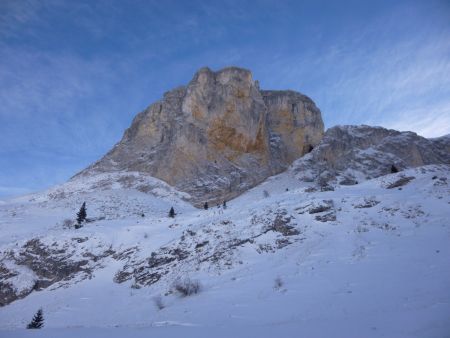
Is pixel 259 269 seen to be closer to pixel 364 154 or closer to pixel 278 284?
pixel 278 284

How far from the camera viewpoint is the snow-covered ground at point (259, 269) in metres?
9.35

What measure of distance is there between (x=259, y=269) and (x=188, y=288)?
3554mm

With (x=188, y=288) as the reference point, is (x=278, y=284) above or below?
below

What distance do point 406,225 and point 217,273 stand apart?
10.7 m

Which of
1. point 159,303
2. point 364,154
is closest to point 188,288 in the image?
point 159,303

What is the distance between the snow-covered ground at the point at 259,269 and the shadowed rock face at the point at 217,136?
1387 inches

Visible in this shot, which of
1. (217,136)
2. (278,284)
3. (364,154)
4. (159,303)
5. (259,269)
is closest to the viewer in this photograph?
(278,284)

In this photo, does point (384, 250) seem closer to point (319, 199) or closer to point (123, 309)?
point (319, 199)

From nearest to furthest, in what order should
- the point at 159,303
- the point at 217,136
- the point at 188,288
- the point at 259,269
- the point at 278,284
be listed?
the point at 278,284, the point at 159,303, the point at 188,288, the point at 259,269, the point at 217,136

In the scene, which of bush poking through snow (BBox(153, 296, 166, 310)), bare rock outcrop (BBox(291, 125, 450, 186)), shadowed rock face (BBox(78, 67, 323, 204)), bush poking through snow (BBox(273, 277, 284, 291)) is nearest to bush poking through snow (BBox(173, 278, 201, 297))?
bush poking through snow (BBox(153, 296, 166, 310))

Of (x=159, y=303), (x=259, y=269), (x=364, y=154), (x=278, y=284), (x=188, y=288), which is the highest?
(x=364, y=154)

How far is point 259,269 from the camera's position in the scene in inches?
676

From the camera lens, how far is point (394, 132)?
7400 centimetres

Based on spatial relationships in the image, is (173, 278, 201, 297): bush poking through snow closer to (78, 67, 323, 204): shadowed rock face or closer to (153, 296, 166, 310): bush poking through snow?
(153, 296, 166, 310): bush poking through snow
